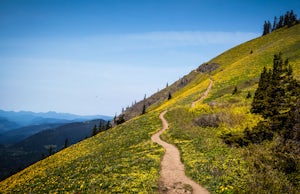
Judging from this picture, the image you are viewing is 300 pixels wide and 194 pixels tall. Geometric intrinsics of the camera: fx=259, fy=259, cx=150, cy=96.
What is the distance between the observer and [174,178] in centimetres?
2286

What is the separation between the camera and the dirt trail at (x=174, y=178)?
20.2m

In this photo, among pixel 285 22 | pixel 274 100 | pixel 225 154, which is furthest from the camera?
pixel 285 22

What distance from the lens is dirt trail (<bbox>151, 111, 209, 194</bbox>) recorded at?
66.2 feet

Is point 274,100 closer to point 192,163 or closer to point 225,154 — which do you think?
point 225,154

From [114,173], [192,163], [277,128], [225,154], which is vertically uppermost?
[277,128]

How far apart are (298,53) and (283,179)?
231ft

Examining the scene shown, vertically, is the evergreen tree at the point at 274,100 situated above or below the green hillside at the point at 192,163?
above

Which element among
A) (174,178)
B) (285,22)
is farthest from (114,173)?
(285,22)

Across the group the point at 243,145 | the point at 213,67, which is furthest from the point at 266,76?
the point at 213,67

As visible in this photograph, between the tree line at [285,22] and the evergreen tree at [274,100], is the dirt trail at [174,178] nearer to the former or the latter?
the evergreen tree at [274,100]

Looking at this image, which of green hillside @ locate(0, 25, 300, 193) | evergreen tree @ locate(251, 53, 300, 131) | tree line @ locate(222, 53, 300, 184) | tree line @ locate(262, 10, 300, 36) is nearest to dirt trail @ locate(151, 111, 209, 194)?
green hillside @ locate(0, 25, 300, 193)

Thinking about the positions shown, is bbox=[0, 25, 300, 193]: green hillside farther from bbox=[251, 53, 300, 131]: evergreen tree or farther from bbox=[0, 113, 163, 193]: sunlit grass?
bbox=[251, 53, 300, 131]: evergreen tree

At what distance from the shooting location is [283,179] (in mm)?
20625

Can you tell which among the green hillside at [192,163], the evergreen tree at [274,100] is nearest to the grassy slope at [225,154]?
the green hillside at [192,163]
